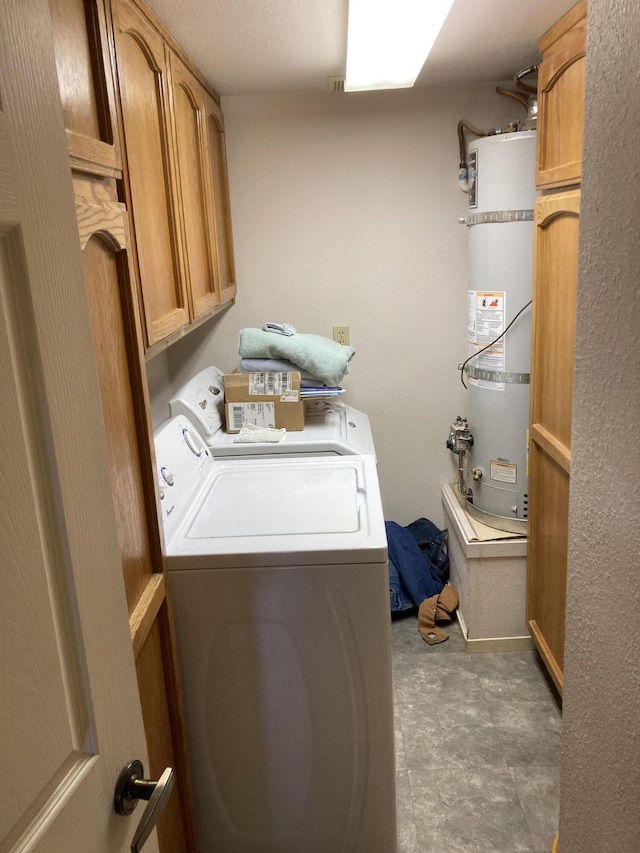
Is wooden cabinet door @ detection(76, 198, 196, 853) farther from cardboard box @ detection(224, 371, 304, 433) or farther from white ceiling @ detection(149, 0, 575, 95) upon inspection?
cardboard box @ detection(224, 371, 304, 433)

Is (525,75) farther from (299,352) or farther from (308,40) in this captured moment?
(299,352)

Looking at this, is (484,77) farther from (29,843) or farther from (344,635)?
(29,843)

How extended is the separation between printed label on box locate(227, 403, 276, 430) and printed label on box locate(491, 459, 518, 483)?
0.85m

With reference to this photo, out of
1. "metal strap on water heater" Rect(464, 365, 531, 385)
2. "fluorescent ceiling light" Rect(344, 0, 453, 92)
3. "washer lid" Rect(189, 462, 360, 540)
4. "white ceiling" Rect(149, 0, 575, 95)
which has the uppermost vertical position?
"white ceiling" Rect(149, 0, 575, 95)

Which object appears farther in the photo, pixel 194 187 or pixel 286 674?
pixel 194 187

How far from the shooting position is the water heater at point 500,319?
7.42 feet

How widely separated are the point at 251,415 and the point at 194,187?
81 centimetres

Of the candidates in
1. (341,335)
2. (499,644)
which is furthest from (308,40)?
(499,644)

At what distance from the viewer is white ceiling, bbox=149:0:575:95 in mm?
1716

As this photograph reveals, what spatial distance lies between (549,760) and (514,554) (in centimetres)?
69

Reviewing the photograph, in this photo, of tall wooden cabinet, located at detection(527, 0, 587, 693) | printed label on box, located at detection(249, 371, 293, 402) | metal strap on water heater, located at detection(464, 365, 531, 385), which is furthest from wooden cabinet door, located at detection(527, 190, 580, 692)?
printed label on box, located at detection(249, 371, 293, 402)

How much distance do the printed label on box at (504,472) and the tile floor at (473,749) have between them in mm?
675

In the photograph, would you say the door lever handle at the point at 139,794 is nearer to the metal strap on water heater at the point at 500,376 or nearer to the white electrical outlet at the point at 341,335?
the metal strap on water heater at the point at 500,376

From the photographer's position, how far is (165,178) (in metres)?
1.70
